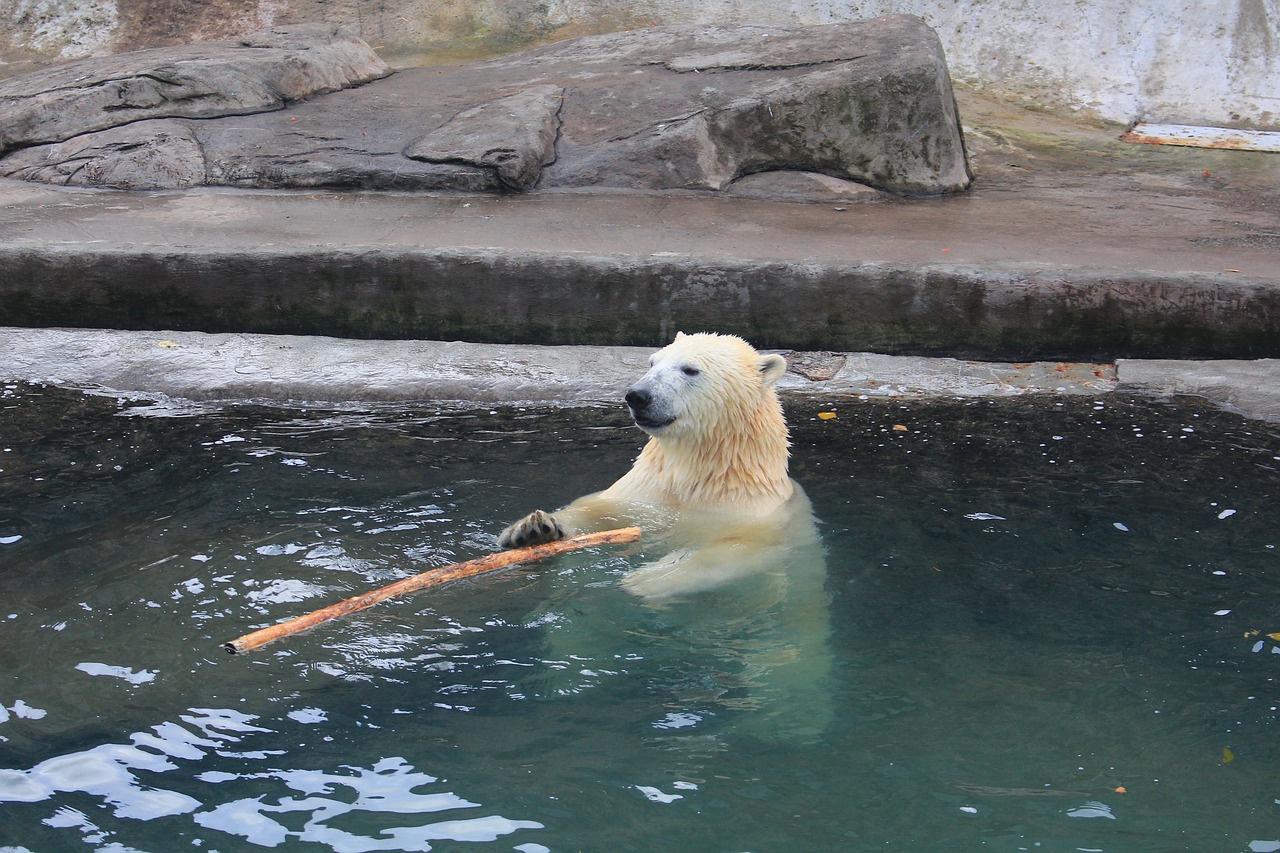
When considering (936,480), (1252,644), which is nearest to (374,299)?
(936,480)

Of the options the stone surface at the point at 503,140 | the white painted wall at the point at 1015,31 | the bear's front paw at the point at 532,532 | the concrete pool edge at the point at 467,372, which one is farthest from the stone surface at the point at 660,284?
the white painted wall at the point at 1015,31

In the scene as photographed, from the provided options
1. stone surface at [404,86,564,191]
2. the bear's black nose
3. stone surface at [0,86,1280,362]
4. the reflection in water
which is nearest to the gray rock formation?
stone surface at [404,86,564,191]

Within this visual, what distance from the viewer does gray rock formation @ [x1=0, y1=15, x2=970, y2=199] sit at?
692 centimetres

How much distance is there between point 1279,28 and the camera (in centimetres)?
1015

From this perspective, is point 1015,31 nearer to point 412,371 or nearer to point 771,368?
point 412,371

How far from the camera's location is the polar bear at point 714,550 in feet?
9.11

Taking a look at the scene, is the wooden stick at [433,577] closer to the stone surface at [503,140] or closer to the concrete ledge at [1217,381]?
the concrete ledge at [1217,381]

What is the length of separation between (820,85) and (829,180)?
568mm

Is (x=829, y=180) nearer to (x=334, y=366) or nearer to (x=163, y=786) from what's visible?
(x=334, y=366)

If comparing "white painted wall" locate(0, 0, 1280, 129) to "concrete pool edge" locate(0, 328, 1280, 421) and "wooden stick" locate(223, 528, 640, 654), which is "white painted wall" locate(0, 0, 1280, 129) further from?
"wooden stick" locate(223, 528, 640, 654)

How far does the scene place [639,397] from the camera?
3.33 meters

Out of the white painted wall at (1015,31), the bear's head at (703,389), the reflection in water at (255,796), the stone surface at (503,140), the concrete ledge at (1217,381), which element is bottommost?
the reflection in water at (255,796)

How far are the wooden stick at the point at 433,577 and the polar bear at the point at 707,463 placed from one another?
0.09 metres

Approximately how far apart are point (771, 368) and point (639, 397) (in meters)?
0.46
